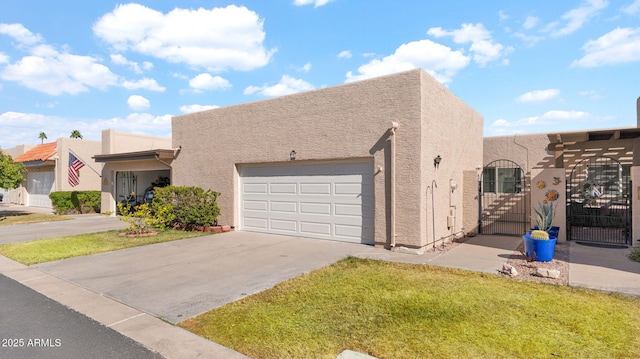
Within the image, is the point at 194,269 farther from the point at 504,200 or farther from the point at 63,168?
the point at 63,168

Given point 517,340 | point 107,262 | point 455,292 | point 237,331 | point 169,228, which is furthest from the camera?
point 169,228

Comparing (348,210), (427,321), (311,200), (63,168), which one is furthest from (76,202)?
(427,321)

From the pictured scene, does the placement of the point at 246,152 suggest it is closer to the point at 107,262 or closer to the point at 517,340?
the point at 107,262

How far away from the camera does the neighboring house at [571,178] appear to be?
11.9 metres

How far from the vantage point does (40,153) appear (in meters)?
25.4

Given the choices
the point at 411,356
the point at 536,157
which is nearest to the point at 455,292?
the point at 411,356

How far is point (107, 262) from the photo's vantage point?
8070mm

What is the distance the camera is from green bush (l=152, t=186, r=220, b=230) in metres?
12.9

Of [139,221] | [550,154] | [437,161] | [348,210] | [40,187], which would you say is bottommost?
[139,221]

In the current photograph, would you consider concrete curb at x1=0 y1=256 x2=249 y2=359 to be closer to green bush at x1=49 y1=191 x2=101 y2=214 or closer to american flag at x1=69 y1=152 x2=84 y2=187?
green bush at x1=49 y1=191 x2=101 y2=214

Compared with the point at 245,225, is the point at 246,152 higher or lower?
higher

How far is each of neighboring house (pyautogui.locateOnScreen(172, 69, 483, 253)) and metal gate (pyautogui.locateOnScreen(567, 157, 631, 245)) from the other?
3925 millimetres

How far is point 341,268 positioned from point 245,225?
660 cm

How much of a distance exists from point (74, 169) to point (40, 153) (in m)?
6.71
